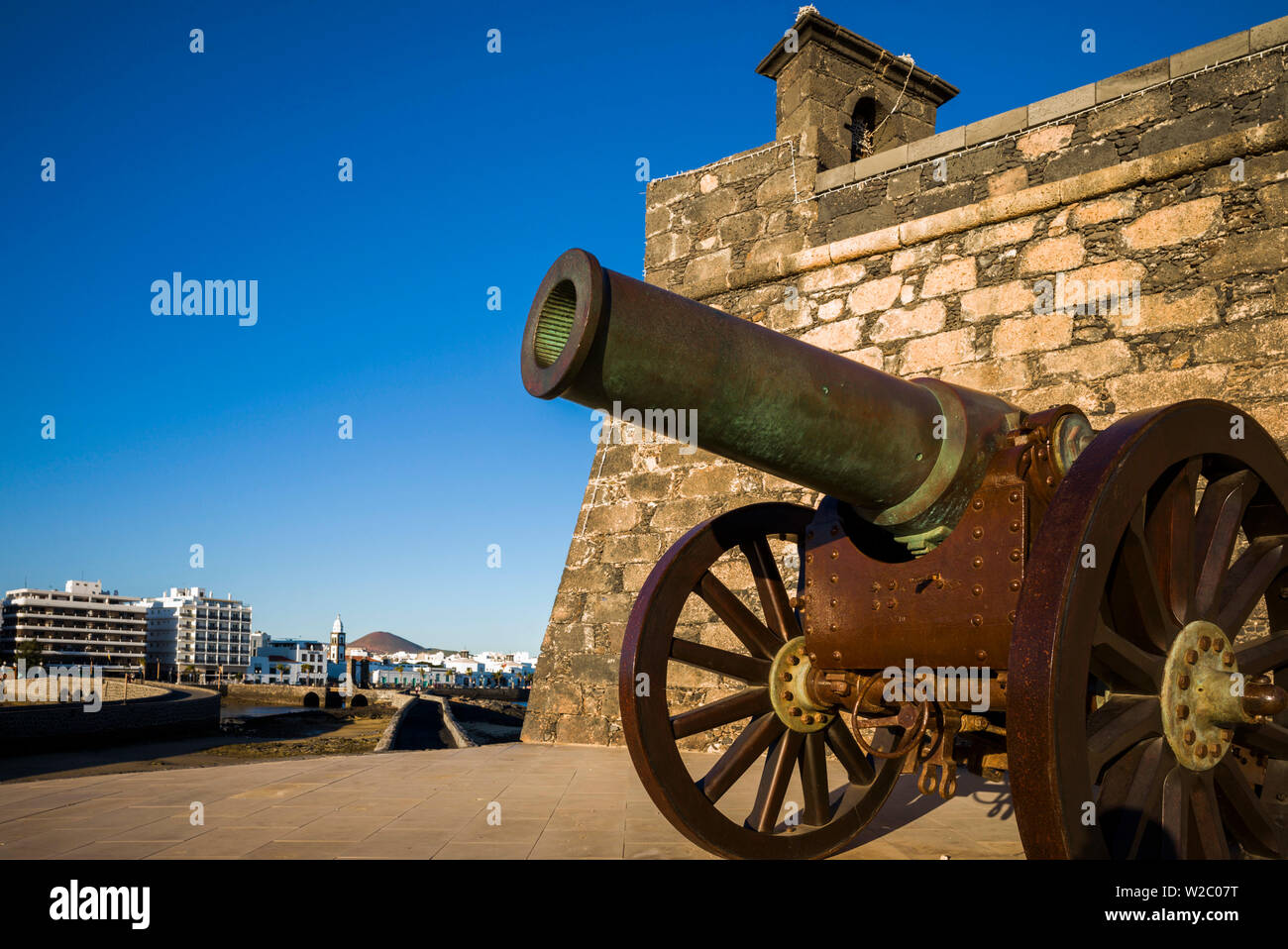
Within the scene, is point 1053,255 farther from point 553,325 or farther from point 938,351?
point 553,325

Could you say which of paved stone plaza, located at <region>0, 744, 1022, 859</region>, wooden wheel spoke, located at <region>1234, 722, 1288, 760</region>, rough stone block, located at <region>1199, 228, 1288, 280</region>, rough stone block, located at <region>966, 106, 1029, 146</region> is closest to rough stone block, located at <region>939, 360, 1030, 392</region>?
rough stone block, located at <region>1199, 228, 1288, 280</region>

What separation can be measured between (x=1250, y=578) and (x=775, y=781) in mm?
1646

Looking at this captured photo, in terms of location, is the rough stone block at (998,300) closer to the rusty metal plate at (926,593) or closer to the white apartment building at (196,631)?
the rusty metal plate at (926,593)

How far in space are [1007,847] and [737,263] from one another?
5.22 m

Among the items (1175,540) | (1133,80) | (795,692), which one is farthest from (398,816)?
(1133,80)

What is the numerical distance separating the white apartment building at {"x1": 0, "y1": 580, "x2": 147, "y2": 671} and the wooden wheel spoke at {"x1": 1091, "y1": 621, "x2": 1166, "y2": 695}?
142135 mm

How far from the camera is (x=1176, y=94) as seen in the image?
209 inches

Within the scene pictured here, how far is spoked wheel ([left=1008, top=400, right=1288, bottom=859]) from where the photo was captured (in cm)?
188

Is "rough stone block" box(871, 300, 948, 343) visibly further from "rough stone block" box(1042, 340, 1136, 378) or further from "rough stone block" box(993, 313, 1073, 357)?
"rough stone block" box(1042, 340, 1136, 378)

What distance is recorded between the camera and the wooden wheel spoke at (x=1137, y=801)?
2.05 metres

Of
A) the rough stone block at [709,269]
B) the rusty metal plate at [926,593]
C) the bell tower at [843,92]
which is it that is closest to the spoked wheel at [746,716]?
the rusty metal plate at [926,593]
